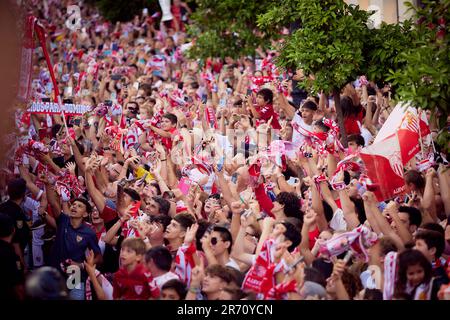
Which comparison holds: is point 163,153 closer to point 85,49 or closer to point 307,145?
point 307,145

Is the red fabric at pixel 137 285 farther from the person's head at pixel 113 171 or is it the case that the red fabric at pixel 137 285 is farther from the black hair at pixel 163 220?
the person's head at pixel 113 171

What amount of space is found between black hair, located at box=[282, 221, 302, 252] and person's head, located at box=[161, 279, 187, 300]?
1.20 metres

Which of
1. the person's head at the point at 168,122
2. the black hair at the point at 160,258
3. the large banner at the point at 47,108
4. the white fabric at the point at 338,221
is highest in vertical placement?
the large banner at the point at 47,108

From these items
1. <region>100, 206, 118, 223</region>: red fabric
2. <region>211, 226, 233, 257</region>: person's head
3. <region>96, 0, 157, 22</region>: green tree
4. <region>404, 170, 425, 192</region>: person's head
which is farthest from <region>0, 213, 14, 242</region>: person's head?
<region>96, 0, 157, 22</region>: green tree

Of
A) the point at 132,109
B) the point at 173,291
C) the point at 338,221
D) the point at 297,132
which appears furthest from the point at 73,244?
the point at 132,109

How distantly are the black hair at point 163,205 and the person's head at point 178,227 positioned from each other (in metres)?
0.92

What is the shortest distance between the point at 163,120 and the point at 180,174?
2053 mm

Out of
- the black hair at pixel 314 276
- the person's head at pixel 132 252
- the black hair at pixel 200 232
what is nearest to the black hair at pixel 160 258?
the person's head at pixel 132 252

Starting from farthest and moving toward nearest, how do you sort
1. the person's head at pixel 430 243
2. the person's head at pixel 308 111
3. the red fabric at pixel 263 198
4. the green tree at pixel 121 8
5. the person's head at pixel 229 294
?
→ the green tree at pixel 121 8
the person's head at pixel 308 111
the red fabric at pixel 263 198
the person's head at pixel 430 243
the person's head at pixel 229 294

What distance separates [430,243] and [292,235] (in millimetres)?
1266

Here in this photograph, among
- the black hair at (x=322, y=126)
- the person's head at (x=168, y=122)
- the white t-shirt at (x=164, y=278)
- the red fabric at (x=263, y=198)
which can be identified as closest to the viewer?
the white t-shirt at (x=164, y=278)

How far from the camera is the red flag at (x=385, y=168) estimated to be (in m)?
10.4
